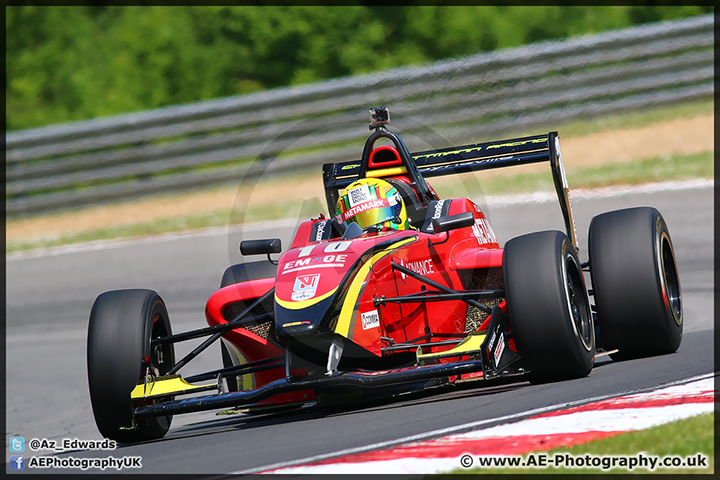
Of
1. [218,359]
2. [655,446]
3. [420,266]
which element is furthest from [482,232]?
[218,359]

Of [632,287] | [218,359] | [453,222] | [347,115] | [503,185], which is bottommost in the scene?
[218,359]

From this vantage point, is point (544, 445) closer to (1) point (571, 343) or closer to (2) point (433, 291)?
(1) point (571, 343)

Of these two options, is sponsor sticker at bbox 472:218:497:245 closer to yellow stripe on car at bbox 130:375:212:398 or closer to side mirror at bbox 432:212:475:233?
side mirror at bbox 432:212:475:233

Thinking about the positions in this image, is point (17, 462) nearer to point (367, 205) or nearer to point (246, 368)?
point (246, 368)

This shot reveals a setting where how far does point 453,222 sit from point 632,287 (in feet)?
4.34

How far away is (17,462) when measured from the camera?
5.93 m

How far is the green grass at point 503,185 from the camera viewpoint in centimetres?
1514

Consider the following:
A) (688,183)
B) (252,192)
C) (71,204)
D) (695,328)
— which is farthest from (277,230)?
(695,328)

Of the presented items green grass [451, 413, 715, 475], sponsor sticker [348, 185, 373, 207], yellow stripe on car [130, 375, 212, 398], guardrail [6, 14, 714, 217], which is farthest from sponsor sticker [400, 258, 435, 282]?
guardrail [6, 14, 714, 217]

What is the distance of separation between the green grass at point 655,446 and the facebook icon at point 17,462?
295cm

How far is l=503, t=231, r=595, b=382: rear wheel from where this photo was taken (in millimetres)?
5723

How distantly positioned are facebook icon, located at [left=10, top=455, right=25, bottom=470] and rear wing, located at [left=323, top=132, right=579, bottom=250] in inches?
126

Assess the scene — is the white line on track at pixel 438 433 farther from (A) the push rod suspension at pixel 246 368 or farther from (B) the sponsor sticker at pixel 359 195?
(B) the sponsor sticker at pixel 359 195

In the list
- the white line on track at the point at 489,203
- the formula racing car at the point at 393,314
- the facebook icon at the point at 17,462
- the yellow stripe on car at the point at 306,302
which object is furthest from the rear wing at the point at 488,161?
the white line on track at the point at 489,203
